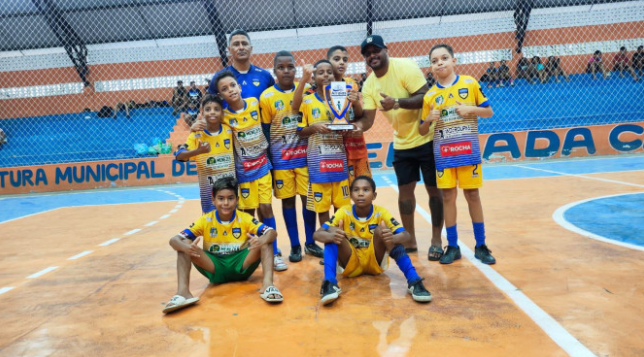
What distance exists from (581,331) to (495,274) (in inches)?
43.0

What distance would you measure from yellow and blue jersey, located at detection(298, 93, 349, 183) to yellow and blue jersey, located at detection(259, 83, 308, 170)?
0.11 m

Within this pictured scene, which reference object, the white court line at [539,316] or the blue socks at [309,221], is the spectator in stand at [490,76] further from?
the white court line at [539,316]

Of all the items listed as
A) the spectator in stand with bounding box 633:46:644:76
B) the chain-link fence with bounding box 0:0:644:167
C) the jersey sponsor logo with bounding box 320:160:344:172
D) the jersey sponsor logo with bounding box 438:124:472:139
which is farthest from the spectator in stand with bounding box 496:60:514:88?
the jersey sponsor logo with bounding box 320:160:344:172

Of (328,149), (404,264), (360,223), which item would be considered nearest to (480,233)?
(404,264)

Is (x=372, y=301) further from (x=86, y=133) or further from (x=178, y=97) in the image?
(x=86, y=133)

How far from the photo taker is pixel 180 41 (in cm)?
2052

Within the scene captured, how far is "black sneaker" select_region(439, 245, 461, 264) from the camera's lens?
391 cm

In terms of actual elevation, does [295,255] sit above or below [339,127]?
below

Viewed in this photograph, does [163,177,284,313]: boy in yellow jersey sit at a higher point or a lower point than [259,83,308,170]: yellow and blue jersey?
lower

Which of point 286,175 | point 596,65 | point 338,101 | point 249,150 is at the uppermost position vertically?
point 596,65

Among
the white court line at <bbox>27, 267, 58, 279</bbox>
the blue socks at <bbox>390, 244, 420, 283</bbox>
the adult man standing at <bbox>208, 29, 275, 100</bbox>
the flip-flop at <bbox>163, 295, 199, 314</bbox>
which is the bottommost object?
the white court line at <bbox>27, 267, 58, 279</bbox>

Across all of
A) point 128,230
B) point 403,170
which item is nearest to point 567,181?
point 403,170

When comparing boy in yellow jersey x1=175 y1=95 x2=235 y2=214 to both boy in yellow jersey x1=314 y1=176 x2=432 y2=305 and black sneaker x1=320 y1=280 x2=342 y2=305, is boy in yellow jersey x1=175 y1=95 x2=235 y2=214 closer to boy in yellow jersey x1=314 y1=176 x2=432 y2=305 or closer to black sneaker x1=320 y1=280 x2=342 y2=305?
boy in yellow jersey x1=314 y1=176 x2=432 y2=305

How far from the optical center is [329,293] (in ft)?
10.1
